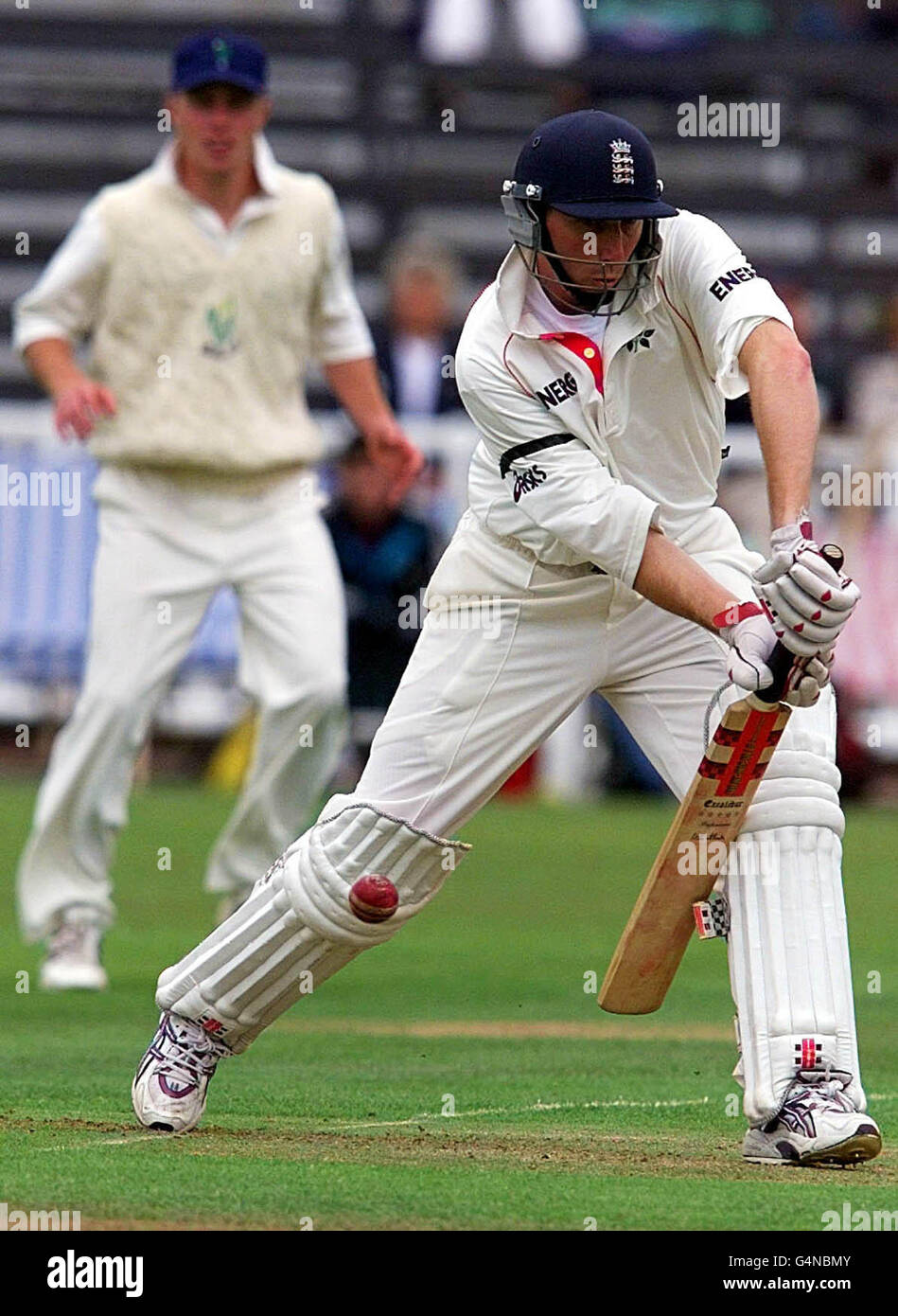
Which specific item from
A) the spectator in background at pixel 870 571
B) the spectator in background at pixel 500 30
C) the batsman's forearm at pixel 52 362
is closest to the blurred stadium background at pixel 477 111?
the spectator in background at pixel 500 30

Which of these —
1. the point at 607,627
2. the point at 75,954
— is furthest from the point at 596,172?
the point at 75,954

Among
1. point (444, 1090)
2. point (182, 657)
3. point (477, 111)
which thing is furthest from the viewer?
point (477, 111)

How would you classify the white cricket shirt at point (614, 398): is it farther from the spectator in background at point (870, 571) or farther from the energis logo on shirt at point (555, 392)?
the spectator in background at point (870, 571)

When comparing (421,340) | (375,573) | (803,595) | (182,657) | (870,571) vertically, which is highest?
(421,340)

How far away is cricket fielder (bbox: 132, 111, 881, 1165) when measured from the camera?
189 inches

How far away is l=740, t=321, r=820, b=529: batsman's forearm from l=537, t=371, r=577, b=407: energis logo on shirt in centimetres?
37

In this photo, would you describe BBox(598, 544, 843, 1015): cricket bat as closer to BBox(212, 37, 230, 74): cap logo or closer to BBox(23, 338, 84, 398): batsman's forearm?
BBox(23, 338, 84, 398): batsman's forearm

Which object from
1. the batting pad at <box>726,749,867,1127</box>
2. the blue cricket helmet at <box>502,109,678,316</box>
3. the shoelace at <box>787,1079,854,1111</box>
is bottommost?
the shoelace at <box>787,1079,854,1111</box>

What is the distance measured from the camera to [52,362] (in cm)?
784

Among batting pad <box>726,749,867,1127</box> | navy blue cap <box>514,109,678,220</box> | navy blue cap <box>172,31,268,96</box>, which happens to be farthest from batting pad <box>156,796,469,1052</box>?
navy blue cap <box>172,31,268,96</box>

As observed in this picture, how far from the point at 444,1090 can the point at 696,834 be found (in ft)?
3.89

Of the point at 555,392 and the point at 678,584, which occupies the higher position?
the point at 555,392

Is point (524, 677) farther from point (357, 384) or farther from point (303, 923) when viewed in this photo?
point (357, 384)
